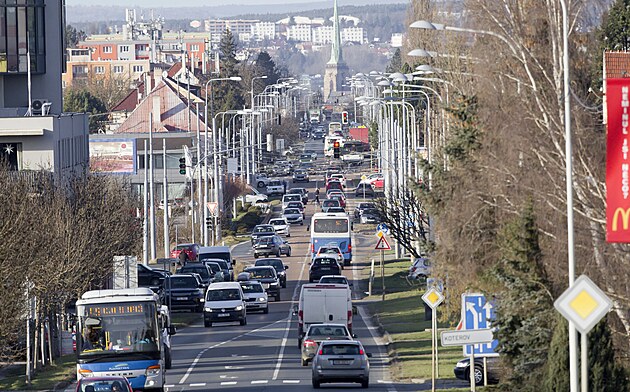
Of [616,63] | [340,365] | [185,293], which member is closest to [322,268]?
[185,293]

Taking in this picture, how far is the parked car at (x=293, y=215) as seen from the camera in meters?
102

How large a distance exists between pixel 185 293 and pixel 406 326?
37.6ft

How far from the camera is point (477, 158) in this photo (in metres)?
31.2

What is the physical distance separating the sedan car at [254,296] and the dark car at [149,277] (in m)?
4.43

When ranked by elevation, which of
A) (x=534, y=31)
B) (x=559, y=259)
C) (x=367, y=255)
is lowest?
(x=367, y=255)

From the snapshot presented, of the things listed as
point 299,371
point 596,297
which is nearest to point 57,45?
point 299,371

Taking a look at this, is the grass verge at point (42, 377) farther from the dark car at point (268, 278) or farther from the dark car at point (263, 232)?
the dark car at point (263, 232)

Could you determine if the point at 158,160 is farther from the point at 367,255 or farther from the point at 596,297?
the point at 596,297

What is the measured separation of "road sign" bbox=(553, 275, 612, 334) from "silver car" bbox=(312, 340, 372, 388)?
17.2m

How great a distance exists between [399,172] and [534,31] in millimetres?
53089

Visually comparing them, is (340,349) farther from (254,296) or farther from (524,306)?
(254,296)

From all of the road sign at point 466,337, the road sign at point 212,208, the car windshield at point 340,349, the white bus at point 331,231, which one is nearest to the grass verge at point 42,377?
the car windshield at point 340,349

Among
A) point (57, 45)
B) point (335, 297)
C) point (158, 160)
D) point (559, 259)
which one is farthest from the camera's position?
point (158, 160)

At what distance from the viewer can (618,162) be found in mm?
20500
